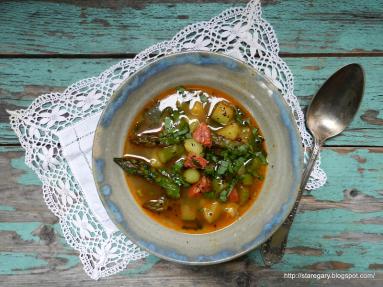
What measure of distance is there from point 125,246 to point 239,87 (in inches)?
32.9

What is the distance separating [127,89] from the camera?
1.87m

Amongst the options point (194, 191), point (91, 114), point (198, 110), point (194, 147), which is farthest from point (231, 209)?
point (91, 114)

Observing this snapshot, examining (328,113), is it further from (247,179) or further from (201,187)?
(201,187)

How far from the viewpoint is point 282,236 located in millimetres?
2035

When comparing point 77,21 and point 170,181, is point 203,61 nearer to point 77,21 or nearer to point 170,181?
point 170,181

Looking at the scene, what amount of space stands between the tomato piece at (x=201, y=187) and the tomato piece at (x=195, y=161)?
5 cm

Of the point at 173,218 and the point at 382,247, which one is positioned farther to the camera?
the point at 382,247

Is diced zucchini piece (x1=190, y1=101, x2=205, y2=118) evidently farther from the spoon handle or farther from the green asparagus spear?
the spoon handle

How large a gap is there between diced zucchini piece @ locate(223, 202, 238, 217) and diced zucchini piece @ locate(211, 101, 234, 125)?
1.14ft

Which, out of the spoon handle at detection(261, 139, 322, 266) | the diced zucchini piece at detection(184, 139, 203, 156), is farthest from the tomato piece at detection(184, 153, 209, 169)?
the spoon handle at detection(261, 139, 322, 266)

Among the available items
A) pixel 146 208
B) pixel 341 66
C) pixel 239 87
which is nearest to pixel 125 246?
pixel 146 208

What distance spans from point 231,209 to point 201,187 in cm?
16

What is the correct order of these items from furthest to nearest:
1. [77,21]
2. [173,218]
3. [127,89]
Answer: [77,21], [173,218], [127,89]

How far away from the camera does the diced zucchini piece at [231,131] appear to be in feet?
6.52
